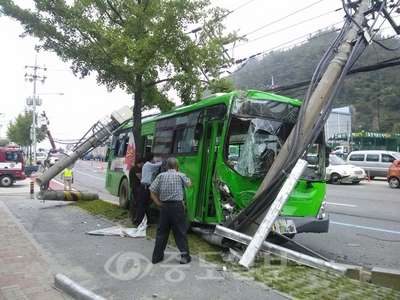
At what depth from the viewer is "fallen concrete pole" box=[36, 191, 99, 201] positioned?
44.0 ft

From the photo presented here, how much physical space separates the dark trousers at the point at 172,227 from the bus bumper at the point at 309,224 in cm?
200

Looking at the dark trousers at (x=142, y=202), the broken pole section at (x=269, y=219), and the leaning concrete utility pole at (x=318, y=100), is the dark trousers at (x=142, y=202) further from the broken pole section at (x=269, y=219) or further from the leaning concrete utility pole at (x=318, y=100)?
the broken pole section at (x=269, y=219)

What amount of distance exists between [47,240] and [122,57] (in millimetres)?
4404

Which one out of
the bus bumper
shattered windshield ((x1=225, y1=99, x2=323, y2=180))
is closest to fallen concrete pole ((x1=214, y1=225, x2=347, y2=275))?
the bus bumper

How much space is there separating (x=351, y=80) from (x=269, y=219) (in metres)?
54.0

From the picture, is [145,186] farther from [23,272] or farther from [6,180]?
[6,180]

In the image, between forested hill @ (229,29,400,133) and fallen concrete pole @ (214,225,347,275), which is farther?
forested hill @ (229,29,400,133)

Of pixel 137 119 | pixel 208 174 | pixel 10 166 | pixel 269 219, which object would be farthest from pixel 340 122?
pixel 269 219

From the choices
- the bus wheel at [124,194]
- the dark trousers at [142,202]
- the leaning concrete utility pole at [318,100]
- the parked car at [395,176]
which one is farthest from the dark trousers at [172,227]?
the parked car at [395,176]

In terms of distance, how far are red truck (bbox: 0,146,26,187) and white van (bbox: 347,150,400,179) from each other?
22.2m

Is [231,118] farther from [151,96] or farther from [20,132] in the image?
[20,132]

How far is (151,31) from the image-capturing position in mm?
9125

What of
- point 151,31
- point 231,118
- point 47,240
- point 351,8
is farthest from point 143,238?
point 351,8

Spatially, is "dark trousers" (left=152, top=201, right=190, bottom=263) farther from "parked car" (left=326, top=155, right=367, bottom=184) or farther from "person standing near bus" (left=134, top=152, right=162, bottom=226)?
"parked car" (left=326, top=155, right=367, bottom=184)
